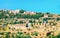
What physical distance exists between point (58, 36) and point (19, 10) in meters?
93.5

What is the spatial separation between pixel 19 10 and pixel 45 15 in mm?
19890

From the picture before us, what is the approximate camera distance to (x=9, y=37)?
60.9 m

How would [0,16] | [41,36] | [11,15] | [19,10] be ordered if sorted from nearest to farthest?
[41,36]
[0,16]
[11,15]
[19,10]

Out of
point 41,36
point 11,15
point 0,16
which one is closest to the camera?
point 41,36

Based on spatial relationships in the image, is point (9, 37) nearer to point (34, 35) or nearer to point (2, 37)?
point (2, 37)

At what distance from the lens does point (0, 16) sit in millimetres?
122312

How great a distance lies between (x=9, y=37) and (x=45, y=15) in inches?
2957

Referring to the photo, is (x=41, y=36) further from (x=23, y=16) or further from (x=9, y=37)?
(x=23, y=16)

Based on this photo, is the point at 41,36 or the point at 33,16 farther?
the point at 33,16

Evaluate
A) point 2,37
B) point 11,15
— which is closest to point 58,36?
point 2,37

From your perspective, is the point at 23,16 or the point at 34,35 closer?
the point at 34,35

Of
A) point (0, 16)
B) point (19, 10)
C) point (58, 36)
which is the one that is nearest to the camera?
point (58, 36)

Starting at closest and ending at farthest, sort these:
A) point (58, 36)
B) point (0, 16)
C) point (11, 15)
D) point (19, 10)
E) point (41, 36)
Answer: point (58, 36) < point (41, 36) < point (0, 16) < point (11, 15) < point (19, 10)

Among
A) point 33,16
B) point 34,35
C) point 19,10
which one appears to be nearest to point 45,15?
point 33,16
